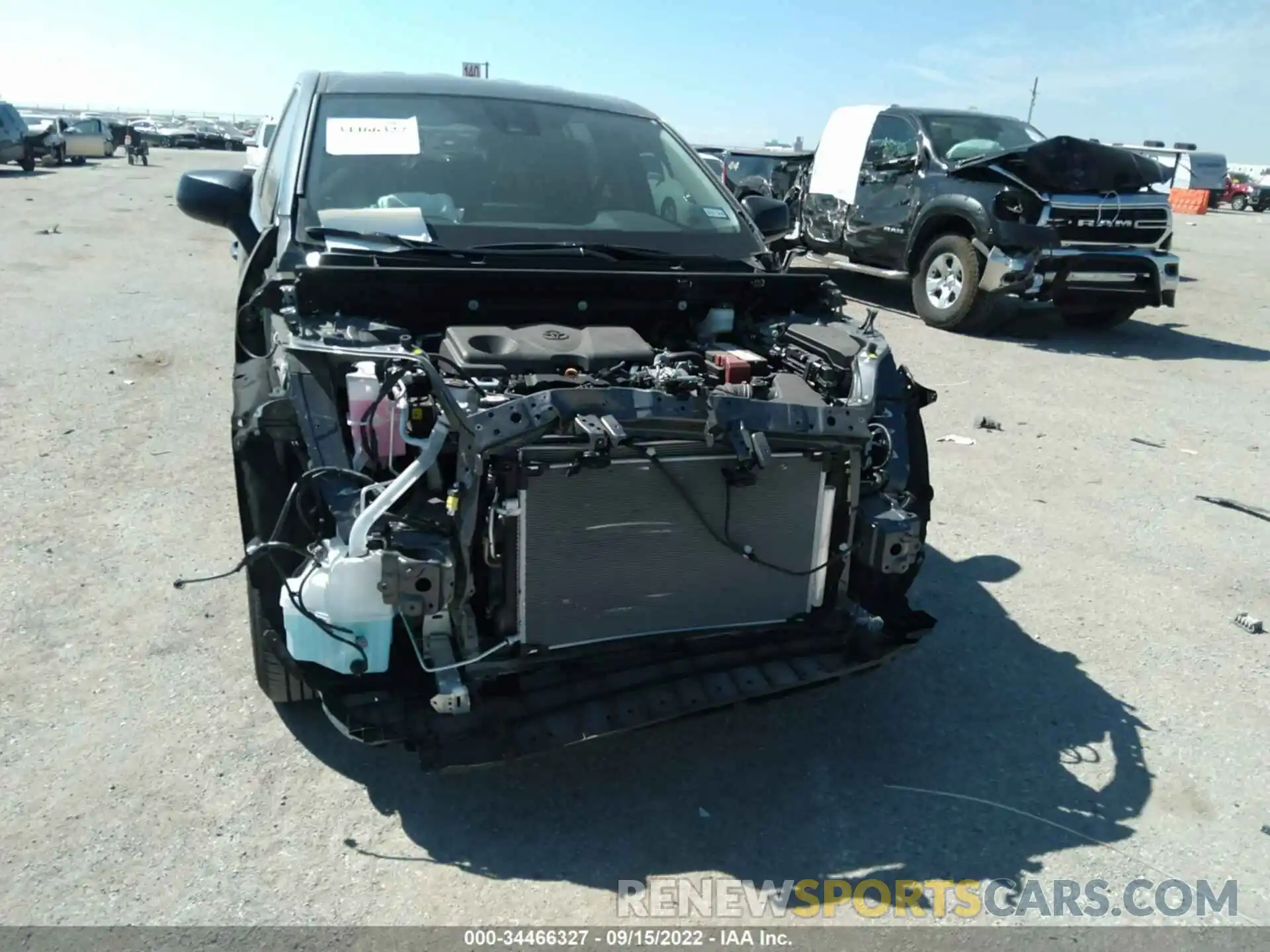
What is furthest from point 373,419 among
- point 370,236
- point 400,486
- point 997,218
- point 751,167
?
point 751,167

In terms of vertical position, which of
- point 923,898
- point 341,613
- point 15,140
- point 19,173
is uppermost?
point 15,140

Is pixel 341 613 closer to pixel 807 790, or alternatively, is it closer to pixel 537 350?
pixel 537 350

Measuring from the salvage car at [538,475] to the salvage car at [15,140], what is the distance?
1037 inches

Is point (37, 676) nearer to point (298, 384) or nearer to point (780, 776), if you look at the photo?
point (298, 384)

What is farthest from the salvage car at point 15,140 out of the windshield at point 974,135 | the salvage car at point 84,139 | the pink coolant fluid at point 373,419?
the pink coolant fluid at point 373,419

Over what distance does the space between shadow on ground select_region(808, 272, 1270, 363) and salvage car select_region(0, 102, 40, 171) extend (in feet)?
77.1

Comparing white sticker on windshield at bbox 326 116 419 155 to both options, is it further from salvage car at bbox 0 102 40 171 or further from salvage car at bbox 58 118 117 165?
salvage car at bbox 58 118 117 165

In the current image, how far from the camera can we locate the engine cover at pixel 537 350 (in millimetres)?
2783

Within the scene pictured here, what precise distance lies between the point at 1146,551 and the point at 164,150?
51361 mm

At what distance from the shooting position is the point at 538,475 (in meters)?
2.52

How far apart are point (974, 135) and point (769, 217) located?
7.11 meters

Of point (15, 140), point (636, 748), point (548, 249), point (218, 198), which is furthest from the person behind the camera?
point (15, 140)

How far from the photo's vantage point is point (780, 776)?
2.98 m

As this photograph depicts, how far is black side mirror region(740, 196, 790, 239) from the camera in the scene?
4219 millimetres
